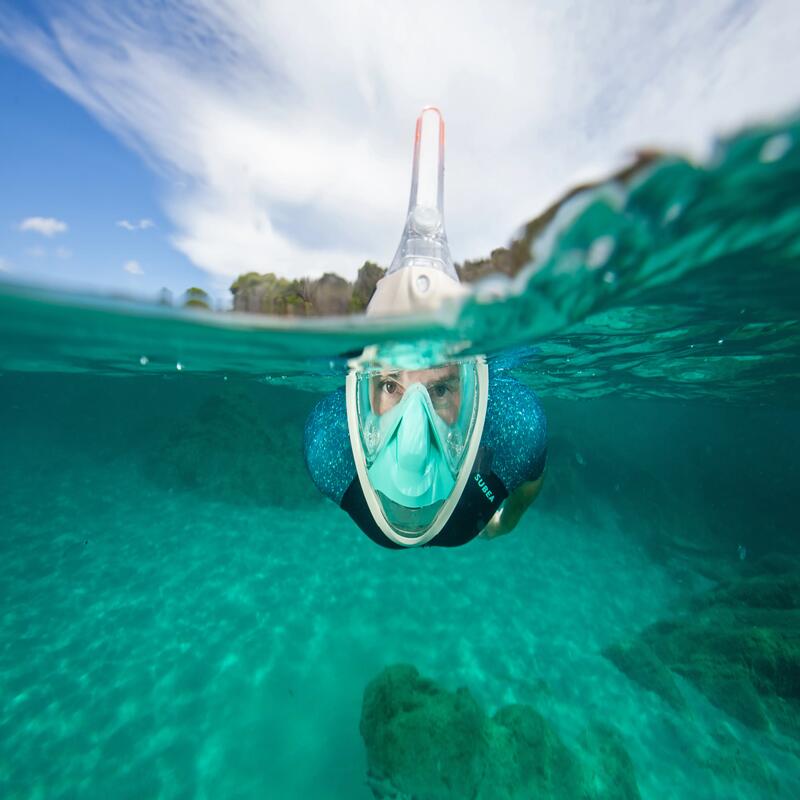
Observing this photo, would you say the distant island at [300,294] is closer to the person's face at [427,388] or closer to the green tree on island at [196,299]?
the green tree on island at [196,299]

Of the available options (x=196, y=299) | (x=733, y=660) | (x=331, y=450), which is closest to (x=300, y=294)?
(x=196, y=299)

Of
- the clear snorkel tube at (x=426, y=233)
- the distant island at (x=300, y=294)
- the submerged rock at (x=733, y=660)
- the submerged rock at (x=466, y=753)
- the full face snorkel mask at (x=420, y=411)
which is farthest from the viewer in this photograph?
the submerged rock at (x=733, y=660)

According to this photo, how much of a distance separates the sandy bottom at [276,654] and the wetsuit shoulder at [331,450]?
17.7ft

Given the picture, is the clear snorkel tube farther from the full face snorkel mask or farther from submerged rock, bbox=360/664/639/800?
submerged rock, bbox=360/664/639/800

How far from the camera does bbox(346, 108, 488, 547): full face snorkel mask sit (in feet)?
11.8

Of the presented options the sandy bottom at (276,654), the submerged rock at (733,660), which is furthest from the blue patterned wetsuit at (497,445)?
the submerged rock at (733,660)

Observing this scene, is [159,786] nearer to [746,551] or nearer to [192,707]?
[192,707]

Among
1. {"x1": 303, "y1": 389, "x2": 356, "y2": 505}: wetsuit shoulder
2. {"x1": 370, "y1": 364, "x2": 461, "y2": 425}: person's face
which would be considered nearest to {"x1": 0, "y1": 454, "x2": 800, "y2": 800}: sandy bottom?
{"x1": 303, "y1": 389, "x2": 356, "y2": 505}: wetsuit shoulder

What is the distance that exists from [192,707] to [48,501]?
51.5 ft

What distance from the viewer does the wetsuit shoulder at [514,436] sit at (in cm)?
413

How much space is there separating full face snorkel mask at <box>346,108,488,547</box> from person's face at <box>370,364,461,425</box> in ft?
0.04

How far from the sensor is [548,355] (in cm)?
1369

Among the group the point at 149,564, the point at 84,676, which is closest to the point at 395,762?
the point at 84,676

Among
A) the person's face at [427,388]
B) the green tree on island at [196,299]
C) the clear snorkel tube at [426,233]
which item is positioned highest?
the clear snorkel tube at [426,233]
